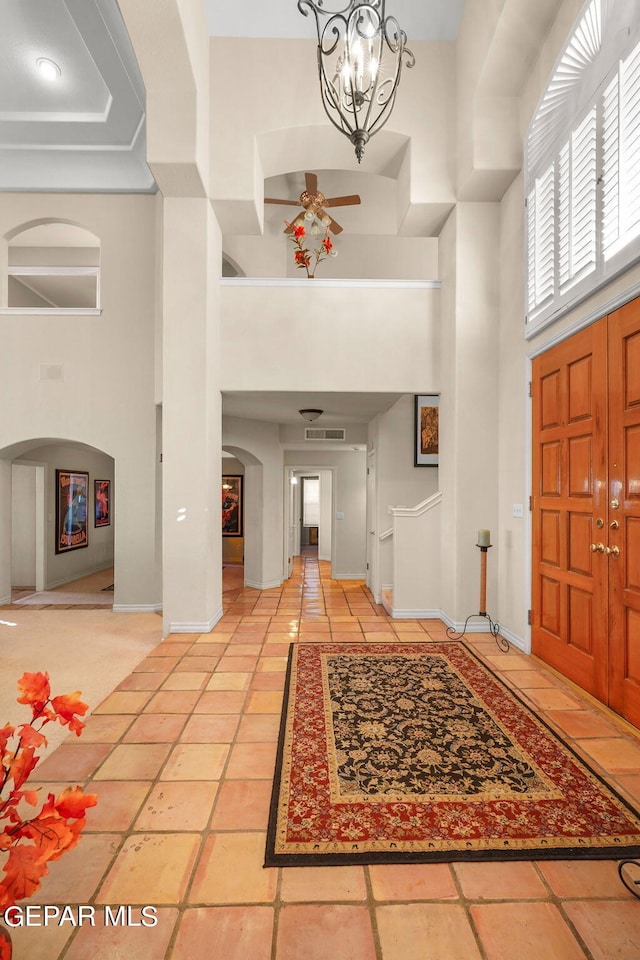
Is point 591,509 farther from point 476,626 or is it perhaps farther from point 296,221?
point 296,221

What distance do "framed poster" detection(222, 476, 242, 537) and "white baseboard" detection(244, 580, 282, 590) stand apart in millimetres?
3453

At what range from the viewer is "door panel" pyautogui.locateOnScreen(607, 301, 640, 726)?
9.29 ft

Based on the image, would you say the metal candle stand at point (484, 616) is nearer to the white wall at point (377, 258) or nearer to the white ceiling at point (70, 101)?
the white wall at point (377, 258)

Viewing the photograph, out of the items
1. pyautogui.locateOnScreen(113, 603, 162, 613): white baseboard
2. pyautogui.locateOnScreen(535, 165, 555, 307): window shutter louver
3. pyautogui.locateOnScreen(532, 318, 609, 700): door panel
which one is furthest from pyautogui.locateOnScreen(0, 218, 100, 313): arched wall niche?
pyautogui.locateOnScreen(532, 318, 609, 700): door panel

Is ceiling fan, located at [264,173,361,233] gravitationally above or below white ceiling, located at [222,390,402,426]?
above

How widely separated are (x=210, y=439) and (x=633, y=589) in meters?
3.76

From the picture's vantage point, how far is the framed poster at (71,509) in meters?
8.54

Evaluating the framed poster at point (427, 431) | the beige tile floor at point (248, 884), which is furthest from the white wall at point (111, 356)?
the beige tile floor at point (248, 884)

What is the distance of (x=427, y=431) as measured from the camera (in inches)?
267

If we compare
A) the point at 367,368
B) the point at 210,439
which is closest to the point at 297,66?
the point at 367,368

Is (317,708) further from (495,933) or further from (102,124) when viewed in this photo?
(102,124)

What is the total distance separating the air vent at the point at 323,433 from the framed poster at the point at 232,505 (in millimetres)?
3492

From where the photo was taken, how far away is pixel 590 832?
1969 mm

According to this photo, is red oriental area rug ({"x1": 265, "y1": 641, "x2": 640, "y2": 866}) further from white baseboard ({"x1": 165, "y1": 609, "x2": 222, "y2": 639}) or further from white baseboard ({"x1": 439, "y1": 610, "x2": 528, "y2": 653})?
white baseboard ({"x1": 165, "y1": 609, "x2": 222, "y2": 639})
